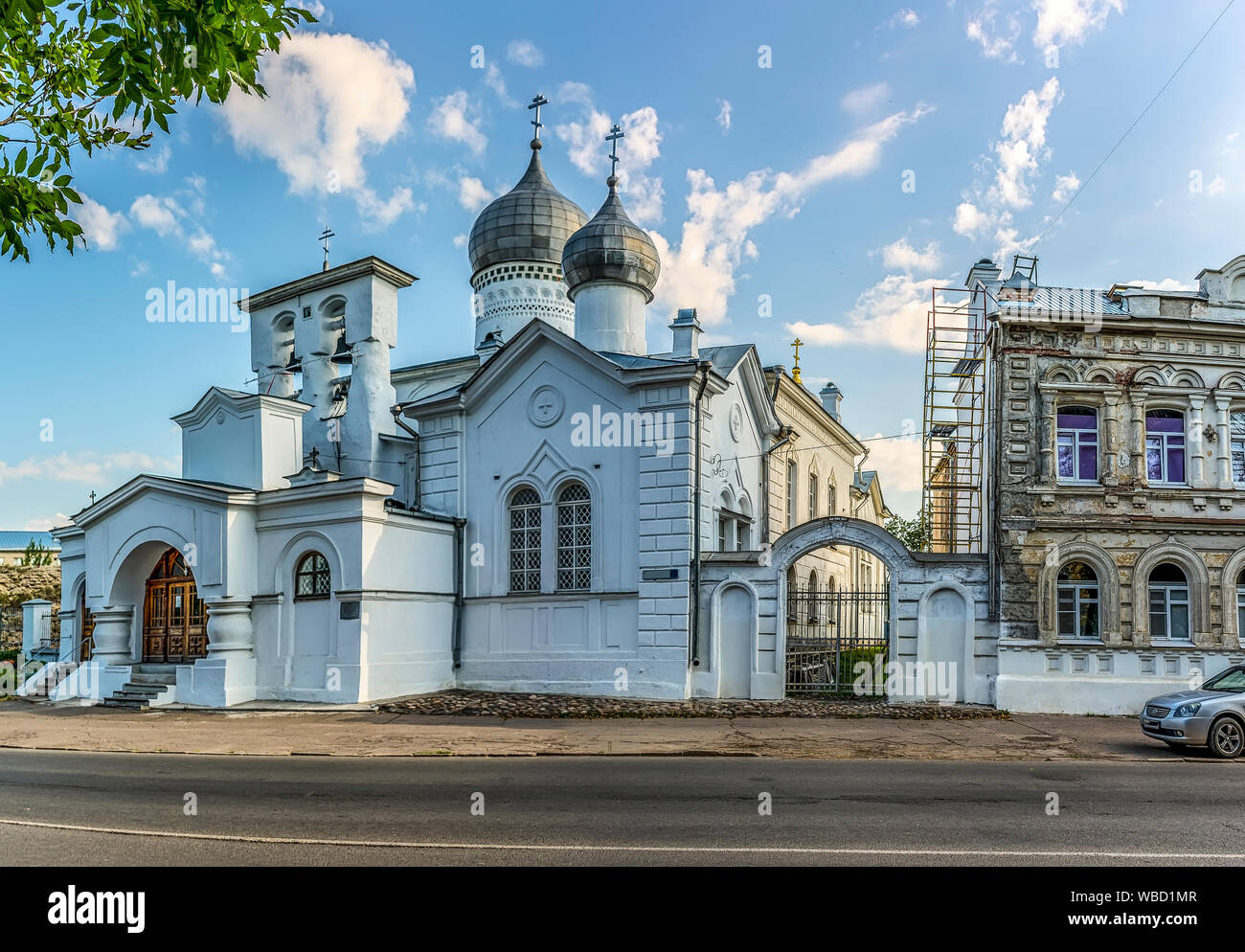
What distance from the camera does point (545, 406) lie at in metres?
21.2

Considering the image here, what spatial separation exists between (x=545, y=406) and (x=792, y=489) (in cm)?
1244

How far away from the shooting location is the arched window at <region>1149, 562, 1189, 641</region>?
1864cm

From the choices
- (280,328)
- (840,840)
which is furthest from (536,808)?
(280,328)

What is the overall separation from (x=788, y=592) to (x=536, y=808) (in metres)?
11.2

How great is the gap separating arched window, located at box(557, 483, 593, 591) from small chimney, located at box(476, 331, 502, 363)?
260 inches

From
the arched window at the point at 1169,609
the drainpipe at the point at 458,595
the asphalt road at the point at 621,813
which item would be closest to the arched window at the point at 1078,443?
the arched window at the point at 1169,609

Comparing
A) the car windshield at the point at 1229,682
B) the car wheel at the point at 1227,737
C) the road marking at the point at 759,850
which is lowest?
the car wheel at the point at 1227,737

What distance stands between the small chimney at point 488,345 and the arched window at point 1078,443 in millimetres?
13408

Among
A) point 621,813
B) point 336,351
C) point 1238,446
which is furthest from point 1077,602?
point 336,351

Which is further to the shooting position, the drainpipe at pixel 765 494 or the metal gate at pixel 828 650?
the drainpipe at pixel 765 494

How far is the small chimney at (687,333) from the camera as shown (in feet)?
73.2

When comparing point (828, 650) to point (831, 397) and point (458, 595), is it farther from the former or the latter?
point (831, 397)

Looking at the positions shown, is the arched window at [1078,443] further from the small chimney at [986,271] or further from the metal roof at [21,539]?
the metal roof at [21,539]

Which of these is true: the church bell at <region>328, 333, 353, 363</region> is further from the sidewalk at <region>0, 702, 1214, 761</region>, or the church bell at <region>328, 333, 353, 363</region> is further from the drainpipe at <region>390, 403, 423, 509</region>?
the sidewalk at <region>0, 702, 1214, 761</region>
